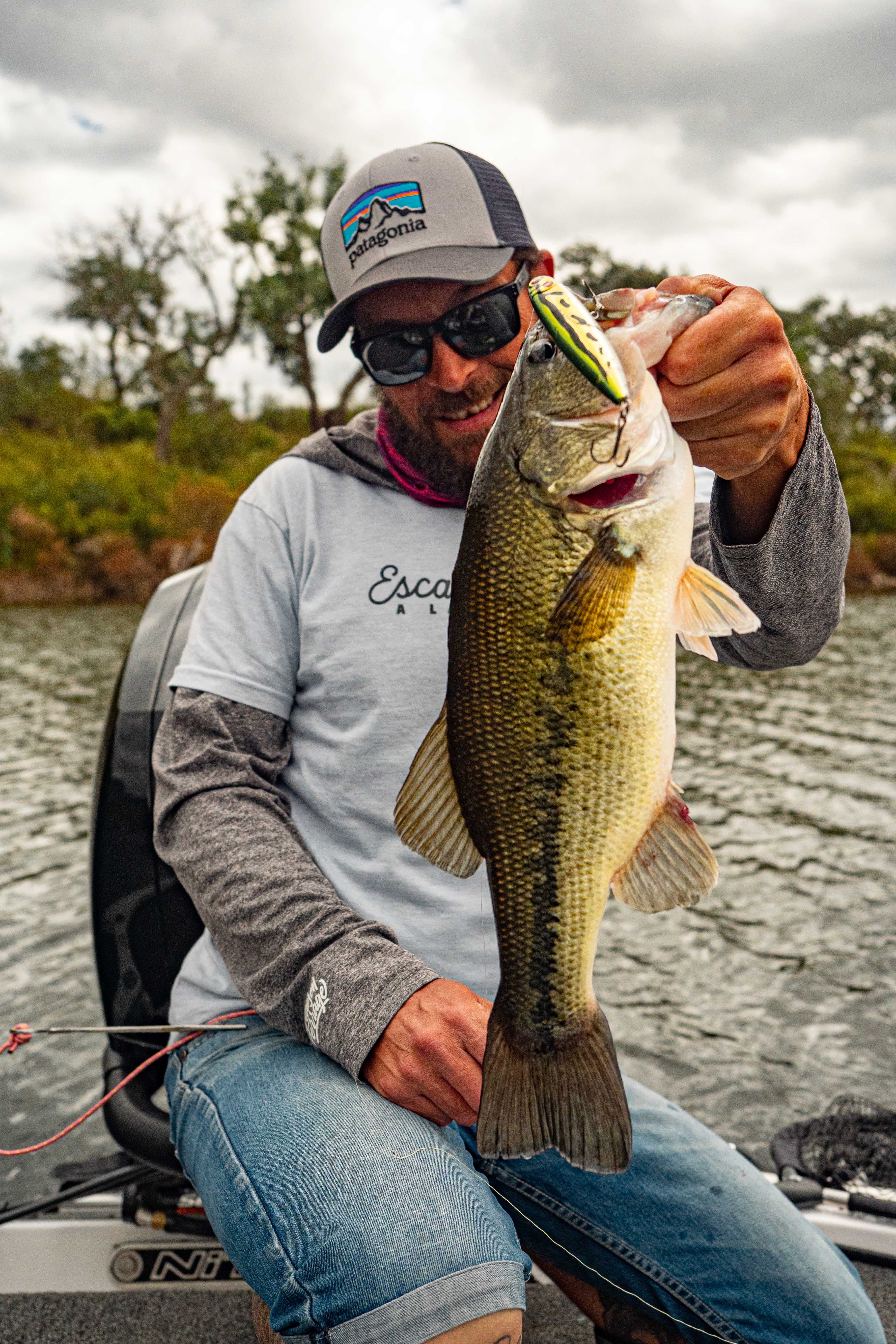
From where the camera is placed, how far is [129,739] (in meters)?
2.42

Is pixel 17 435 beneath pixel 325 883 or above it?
above

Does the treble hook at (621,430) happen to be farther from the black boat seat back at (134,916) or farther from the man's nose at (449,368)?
the black boat seat back at (134,916)

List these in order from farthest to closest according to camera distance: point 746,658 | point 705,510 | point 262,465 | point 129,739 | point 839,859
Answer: point 262,465
point 839,859
point 129,739
point 705,510
point 746,658

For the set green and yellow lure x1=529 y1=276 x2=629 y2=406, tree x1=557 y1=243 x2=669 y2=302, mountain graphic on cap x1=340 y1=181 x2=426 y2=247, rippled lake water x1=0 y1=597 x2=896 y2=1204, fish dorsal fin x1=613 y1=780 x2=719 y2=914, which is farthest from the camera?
tree x1=557 y1=243 x2=669 y2=302

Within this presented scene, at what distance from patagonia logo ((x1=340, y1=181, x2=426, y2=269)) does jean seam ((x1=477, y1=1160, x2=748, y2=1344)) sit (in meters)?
1.95

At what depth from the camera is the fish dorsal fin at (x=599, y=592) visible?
1269mm

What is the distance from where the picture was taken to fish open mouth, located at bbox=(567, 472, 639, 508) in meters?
1.30

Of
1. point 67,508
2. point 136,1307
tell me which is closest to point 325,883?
point 136,1307

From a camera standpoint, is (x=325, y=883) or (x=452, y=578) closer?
(x=452, y=578)

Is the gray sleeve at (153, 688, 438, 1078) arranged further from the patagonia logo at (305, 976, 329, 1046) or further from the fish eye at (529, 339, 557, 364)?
the fish eye at (529, 339, 557, 364)

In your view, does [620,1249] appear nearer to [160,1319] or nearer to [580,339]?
[160,1319]

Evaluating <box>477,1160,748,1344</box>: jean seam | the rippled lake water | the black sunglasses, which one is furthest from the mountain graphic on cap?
the rippled lake water

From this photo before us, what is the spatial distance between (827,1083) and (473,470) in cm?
372

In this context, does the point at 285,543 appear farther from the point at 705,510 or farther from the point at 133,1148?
the point at 133,1148
